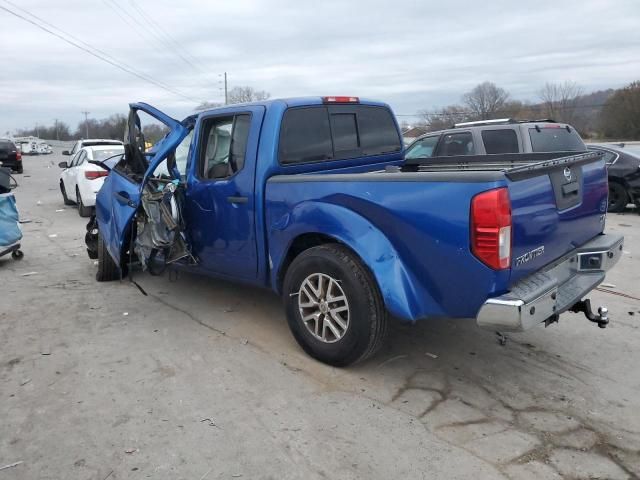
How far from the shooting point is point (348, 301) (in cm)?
368

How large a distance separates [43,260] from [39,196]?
11158 millimetres

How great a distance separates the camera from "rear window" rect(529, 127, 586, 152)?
8.17 meters

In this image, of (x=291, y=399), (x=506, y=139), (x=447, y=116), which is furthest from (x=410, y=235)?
(x=447, y=116)

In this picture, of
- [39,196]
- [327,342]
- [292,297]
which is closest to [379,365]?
[327,342]

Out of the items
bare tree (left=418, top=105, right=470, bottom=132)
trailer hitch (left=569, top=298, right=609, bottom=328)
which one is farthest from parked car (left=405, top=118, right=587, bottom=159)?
bare tree (left=418, top=105, right=470, bottom=132)

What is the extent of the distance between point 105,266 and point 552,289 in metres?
5.13

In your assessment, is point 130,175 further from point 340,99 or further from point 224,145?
point 340,99

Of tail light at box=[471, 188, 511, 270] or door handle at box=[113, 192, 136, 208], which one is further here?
door handle at box=[113, 192, 136, 208]

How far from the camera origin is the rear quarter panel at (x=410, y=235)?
10.2 feet

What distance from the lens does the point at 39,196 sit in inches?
693

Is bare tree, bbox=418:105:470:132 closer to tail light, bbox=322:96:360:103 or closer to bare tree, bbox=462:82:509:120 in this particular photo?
bare tree, bbox=462:82:509:120

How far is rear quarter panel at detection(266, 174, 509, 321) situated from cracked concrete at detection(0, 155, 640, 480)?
700 millimetres

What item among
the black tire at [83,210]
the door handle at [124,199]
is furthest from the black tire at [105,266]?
Answer: the black tire at [83,210]

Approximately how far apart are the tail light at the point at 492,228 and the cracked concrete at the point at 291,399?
1.03m
